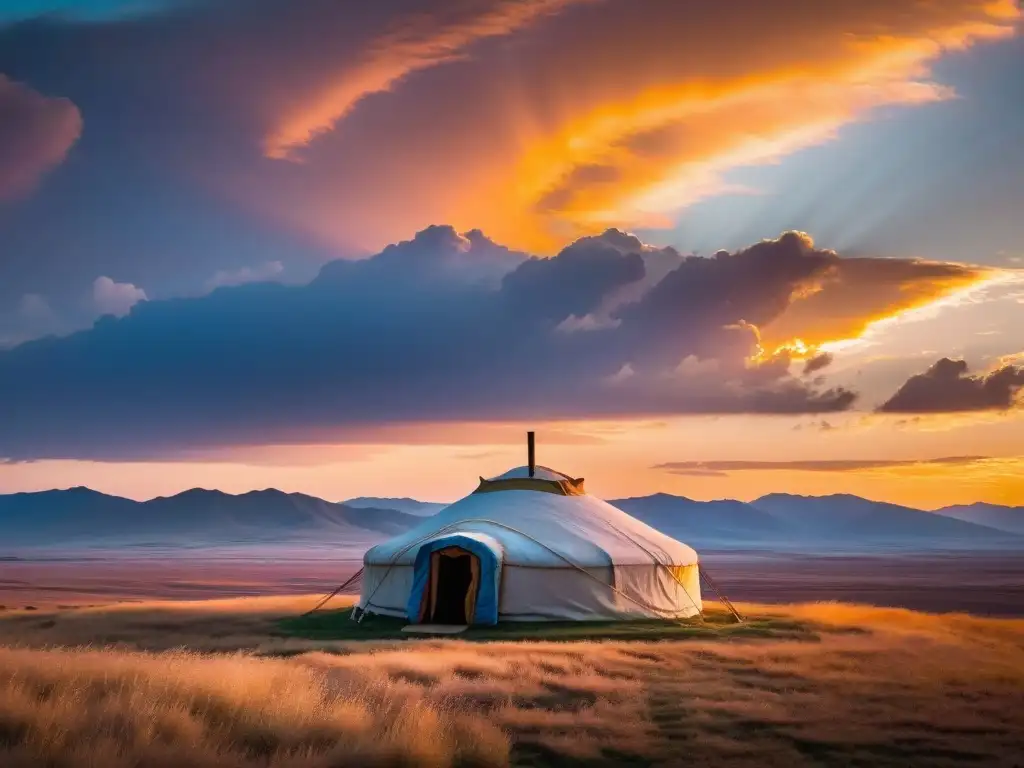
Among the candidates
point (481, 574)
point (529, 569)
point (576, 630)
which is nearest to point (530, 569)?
point (529, 569)

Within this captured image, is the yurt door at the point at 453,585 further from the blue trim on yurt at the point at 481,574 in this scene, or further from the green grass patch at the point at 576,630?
the green grass patch at the point at 576,630

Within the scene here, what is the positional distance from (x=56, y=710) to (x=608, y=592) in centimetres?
1537

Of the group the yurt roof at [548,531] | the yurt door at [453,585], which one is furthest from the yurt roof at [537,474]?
the yurt door at [453,585]

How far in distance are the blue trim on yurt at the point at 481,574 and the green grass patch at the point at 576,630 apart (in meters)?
0.35

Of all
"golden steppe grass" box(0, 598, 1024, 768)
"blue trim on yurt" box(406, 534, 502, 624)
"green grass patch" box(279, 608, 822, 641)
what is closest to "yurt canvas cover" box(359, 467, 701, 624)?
"blue trim on yurt" box(406, 534, 502, 624)

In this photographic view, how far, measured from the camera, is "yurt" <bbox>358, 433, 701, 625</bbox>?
21797mm

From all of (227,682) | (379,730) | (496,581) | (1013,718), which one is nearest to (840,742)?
(1013,718)

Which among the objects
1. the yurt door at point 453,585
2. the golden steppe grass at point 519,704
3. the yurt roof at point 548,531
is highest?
the yurt roof at point 548,531

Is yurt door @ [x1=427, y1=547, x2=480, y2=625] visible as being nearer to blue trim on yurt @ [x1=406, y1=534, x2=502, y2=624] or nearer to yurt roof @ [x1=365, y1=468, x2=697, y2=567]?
blue trim on yurt @ [x1=406, y1=534, x2=502, y2=624]

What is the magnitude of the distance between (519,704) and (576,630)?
889 centimetres

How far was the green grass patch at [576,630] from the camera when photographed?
65.3 ft

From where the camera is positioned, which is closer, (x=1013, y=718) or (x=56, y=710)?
(x=56, y=710)

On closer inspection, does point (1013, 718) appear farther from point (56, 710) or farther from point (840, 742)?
point (56, 710)

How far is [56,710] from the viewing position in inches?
311
